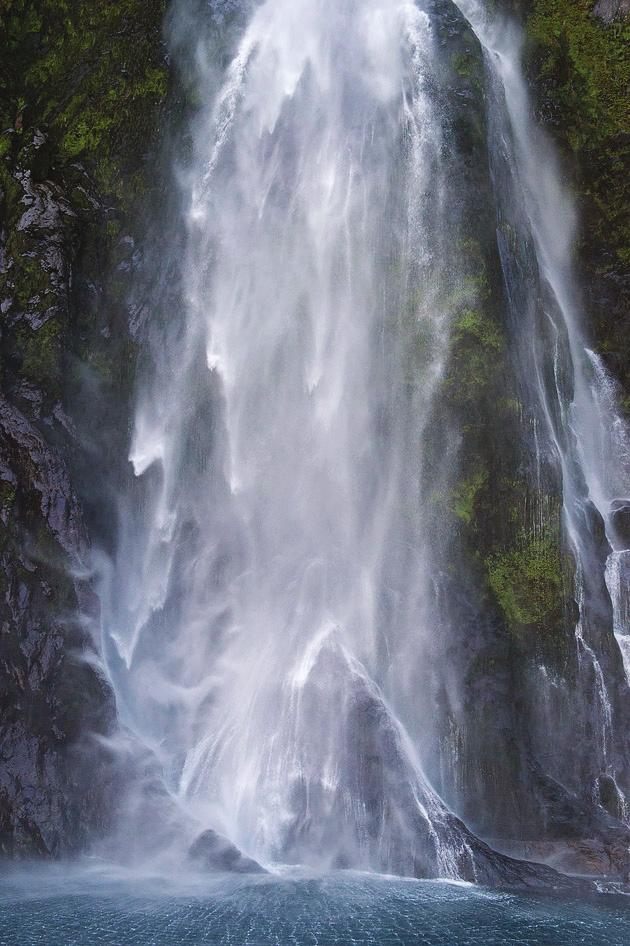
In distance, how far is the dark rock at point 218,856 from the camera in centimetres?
1186

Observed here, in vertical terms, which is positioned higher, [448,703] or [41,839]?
[448,703]

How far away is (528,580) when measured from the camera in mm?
14742

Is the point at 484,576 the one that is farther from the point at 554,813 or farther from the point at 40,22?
the point at 40,22

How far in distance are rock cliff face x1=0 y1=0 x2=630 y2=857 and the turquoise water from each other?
6.93 feet

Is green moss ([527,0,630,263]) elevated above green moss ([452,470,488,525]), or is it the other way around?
green moss ([527,0,630,263])

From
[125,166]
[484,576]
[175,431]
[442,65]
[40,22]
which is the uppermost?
[40,22]

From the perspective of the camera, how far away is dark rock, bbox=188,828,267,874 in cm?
1186

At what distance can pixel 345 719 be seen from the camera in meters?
13.5

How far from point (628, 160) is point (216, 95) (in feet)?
28.1

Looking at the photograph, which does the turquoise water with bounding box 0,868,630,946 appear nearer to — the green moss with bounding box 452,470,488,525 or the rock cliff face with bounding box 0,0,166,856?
the rock cliff face with bounding box 0,0,166,856

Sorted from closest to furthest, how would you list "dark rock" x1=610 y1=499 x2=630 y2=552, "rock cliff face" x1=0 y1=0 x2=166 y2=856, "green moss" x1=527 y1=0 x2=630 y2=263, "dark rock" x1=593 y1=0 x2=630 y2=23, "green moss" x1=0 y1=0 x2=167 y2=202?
"rock cliff face" x1=0 y1=0 x2=166 y2=856
"dark rock" x1=610 y1=499 x2=630 y2=552
"green moss" x1=0 y1=0 x2=167 y2=202
"green moss" x1=527 y1=0 x2=630 y2=263
"dark rock" x1=593 y1=0 x2=630 y2=23

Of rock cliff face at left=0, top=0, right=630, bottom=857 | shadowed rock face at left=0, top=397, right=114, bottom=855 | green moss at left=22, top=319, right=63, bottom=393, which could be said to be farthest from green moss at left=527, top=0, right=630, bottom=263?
shadowed rock face at left=0, top=397, right=114, bottom=855

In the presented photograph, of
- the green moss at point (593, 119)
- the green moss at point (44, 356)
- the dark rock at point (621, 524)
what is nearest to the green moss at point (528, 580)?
the dark rock at point (621, 524)

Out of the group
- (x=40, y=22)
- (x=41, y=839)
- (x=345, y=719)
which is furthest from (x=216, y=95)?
(x=41, y=839)
